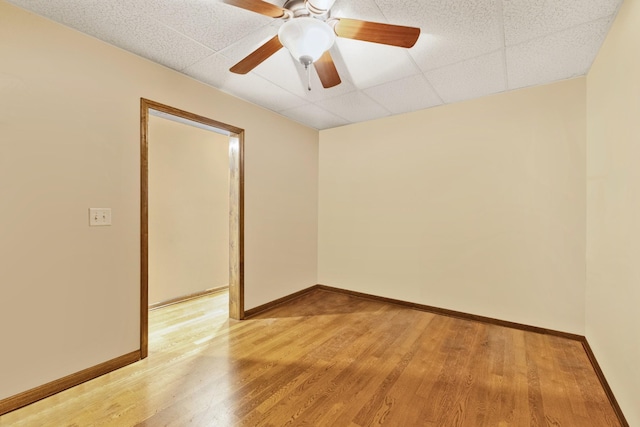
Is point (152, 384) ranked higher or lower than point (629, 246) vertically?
lower


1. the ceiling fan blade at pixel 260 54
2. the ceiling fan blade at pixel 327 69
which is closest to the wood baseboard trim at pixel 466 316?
the ceiling fan blade at pixel 327 69

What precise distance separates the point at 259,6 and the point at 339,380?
2.33 m

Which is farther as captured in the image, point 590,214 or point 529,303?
point 529,303

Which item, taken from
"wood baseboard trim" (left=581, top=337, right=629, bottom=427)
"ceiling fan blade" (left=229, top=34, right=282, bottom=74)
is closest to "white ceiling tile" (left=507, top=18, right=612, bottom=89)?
"ceiling fan blade" (left=229, top=34, right=282, bottom=74)

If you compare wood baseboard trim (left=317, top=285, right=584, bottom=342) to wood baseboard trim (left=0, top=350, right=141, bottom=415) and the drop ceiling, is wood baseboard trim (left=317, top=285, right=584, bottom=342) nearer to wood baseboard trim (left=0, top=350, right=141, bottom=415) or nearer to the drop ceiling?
the drop ceiling

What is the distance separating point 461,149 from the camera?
10.2ft

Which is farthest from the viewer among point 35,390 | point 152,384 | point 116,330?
point 116,330

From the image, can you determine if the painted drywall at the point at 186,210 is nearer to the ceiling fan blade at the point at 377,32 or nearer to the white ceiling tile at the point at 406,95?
the white ceiling tile at the point at 406,95

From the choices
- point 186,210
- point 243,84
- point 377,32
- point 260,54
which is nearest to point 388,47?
point 377,32

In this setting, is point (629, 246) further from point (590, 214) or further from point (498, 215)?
point (498, 215)

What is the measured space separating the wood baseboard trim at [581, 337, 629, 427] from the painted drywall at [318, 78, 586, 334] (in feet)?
0.67

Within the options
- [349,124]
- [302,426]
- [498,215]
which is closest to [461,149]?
[498,215]

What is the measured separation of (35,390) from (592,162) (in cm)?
430

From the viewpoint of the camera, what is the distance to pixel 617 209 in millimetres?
1755
